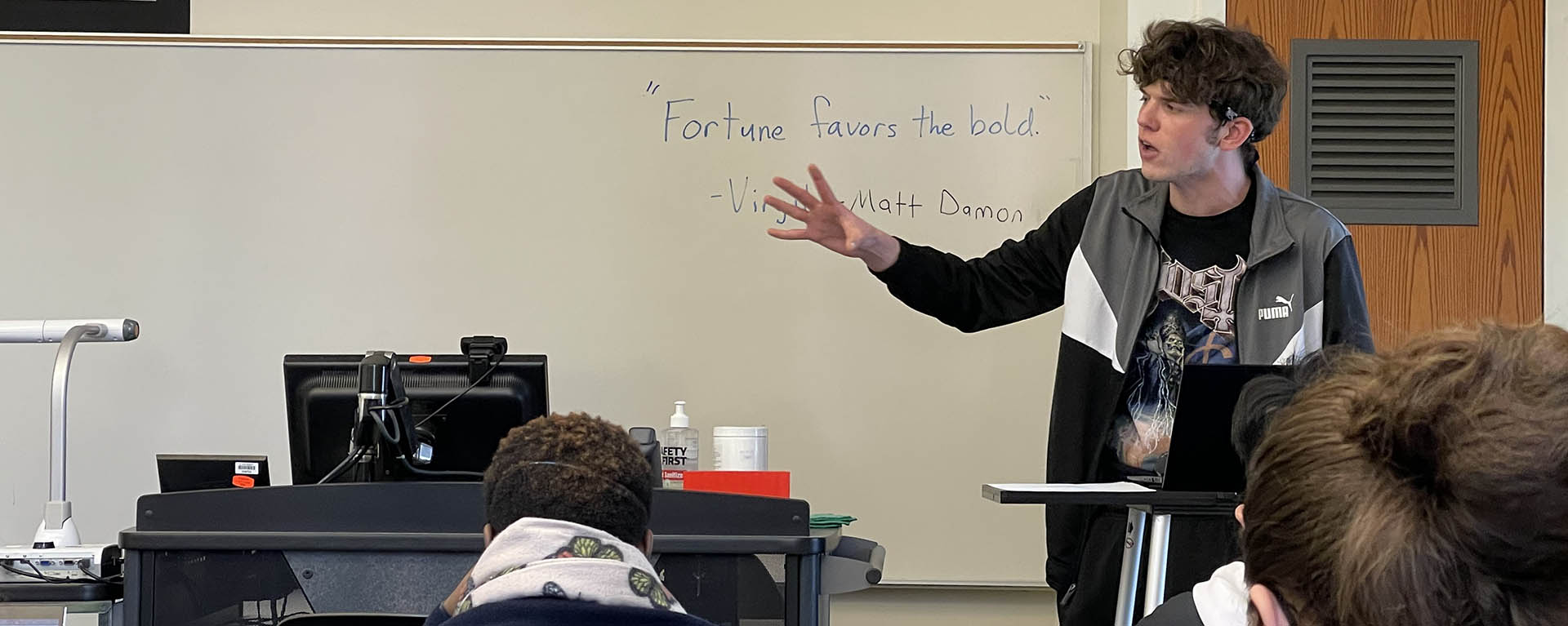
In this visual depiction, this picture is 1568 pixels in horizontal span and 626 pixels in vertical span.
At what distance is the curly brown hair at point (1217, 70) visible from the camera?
1.96 meters

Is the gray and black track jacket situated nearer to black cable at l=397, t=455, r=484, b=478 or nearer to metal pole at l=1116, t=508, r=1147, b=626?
metal pole at l=1116, t=508, r=1147, b=626

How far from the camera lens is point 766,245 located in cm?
323

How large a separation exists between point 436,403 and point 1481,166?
79.9 inches

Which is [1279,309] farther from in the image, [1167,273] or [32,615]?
[32,615]

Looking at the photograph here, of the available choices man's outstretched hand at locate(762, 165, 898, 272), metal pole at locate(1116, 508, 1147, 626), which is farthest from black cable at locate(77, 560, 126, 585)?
metal pole at locate(1116, 508, 1147, 626)

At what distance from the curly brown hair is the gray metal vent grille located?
74cm

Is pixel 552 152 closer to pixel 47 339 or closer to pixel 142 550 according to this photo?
pixel 47 339

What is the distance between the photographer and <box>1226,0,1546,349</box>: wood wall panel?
2.69m

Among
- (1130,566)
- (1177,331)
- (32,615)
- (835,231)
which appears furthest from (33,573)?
(1177,331)

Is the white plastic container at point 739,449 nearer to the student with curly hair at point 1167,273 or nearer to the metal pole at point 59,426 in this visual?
the student with curly hair at point 1167,273

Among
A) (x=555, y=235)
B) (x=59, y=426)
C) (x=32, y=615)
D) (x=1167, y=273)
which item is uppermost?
(x=555, y=235)

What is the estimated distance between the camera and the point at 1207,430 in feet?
4.57

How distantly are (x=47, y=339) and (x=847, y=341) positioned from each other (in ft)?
5.46

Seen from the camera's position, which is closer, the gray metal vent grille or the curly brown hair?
the curly brown hair
